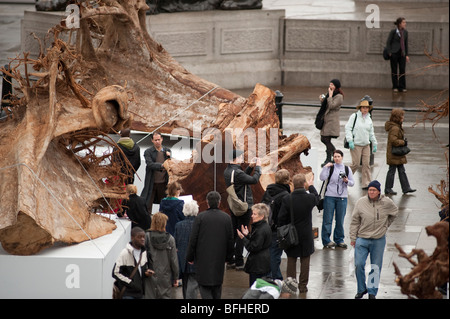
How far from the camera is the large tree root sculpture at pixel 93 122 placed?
29.6 feet

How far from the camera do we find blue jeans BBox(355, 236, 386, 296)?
948cm

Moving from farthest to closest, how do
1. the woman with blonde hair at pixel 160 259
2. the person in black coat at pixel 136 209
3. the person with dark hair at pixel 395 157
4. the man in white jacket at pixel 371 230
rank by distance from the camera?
1. the person with dark hair at pixel 395 157
2. the person in black coat at pixel 136 209
3. the man in white jacket at pixel 371 230
4. the woman with blonde hair at pixel 160 259

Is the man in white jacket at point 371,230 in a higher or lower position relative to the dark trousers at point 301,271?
higher

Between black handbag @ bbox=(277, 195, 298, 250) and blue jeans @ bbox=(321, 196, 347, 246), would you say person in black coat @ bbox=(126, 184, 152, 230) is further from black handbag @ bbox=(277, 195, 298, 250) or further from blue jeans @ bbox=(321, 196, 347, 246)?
blue jeans @ bbox=(321, 196, 347, 246)

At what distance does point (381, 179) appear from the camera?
47.9 feet

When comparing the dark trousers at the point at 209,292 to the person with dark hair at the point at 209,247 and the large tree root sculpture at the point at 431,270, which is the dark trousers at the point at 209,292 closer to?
the person with dark hair at the point at 209,247

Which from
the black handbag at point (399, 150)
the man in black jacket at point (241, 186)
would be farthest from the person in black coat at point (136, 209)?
the black handbag at point (399, 150)

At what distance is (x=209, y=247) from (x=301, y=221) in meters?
1.44

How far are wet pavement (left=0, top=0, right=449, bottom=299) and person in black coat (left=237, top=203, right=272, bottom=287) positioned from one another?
563 millimetres

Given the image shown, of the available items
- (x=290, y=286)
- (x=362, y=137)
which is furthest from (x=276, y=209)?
(x=362, y=137)

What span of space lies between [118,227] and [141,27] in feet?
14.2

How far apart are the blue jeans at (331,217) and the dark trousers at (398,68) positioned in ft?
33.3

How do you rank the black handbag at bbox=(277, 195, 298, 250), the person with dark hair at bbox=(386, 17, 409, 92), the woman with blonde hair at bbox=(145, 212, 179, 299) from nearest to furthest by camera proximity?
the woman with blonde hair at bbox=(145, 212, 179, 299), the black handbag at bbox=(277, 195, 298, 250), the person with dark hair at bbox=(386, 17, 409, 92)

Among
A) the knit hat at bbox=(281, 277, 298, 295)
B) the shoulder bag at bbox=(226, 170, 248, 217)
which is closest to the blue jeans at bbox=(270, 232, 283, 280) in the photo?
the knit hat at bbox=(281, 277, 298, 295)
